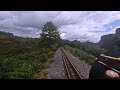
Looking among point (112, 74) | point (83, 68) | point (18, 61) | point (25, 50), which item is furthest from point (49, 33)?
point (18, 61)

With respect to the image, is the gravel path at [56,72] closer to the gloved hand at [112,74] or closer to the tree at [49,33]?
the tree at [49,33]

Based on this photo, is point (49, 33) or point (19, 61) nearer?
point (49, 33)

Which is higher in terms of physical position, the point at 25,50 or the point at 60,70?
the point at 25,50

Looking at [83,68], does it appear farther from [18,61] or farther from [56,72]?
[18,61]

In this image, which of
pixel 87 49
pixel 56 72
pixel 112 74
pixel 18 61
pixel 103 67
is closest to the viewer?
pixel 112 74

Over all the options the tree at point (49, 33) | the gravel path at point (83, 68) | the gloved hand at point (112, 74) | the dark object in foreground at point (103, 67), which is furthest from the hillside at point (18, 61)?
the gloved hand at point (112, 74)

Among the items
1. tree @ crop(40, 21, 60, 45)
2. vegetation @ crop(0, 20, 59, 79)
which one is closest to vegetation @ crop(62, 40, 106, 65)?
tree @ crop(40, 21, 60, 45)

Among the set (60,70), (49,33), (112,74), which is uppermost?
(49,33)

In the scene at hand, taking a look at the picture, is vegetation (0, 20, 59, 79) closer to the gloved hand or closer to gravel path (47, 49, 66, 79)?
gravel path (47, 49, 66, 79)
